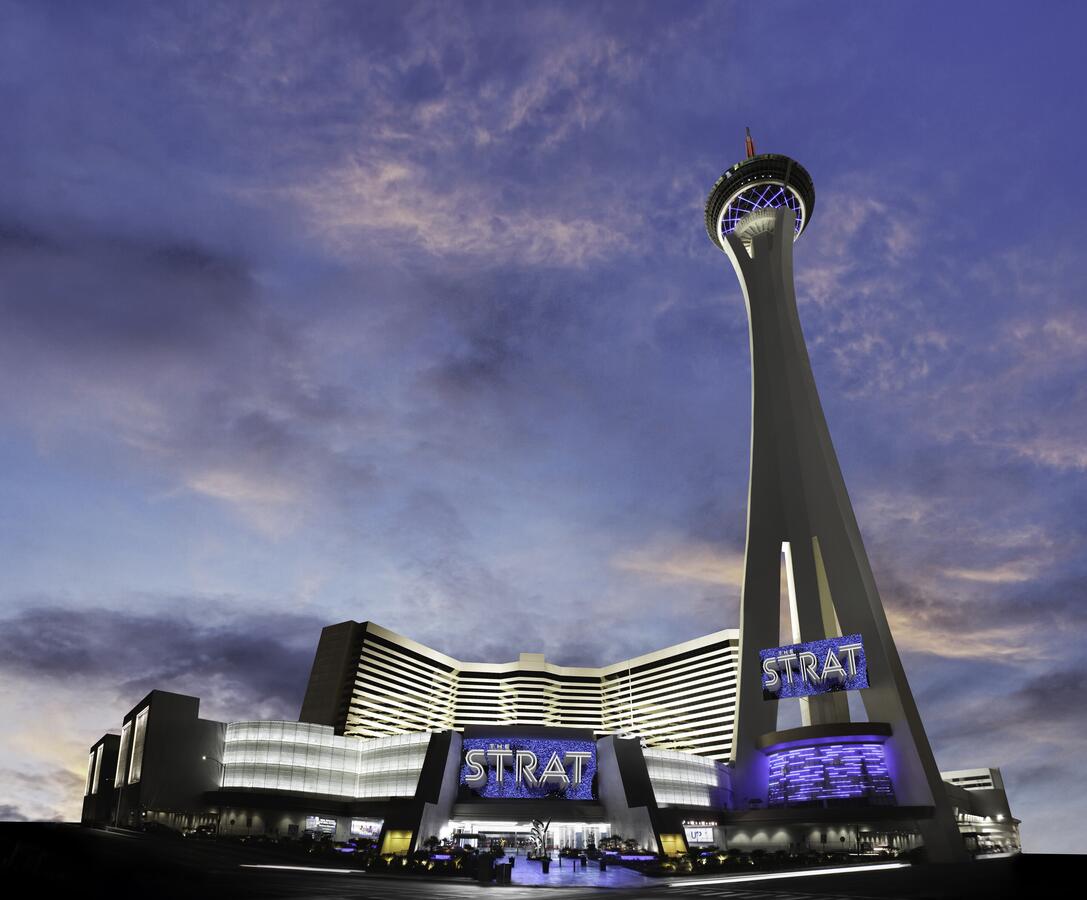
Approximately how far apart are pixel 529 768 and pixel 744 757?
18511 millimetres

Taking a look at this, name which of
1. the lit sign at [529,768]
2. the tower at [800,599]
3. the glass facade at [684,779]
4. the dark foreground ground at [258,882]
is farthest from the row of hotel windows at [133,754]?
the tower at [800,599]

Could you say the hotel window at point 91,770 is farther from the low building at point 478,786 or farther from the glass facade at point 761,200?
the glass facade at point 761,200

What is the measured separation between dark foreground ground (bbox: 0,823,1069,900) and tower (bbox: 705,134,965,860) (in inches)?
981

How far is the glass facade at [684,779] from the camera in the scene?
60531 mm


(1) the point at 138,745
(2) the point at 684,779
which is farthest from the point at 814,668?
(1) the point at 138,745

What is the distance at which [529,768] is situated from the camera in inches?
2221

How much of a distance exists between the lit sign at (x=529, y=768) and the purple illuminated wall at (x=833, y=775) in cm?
1535

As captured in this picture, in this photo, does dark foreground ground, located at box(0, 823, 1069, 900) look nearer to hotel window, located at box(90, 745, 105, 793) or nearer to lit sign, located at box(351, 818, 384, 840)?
lit sign, located at box(351, 818, 384, 840)

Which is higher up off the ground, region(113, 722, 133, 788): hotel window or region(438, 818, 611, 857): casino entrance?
region(113, 722, 133, 788): hotel window

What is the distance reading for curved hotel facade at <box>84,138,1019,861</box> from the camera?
2116 inches

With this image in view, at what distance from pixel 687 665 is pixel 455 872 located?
399ft

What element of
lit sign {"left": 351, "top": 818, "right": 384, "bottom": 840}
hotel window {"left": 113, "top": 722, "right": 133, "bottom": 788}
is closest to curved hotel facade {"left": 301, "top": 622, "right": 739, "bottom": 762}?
lit sign {"left": 351, "top": 818, "right": 384, "bottom": 840}

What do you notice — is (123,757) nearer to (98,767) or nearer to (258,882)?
(98,767)

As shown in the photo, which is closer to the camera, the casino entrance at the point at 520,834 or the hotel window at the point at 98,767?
the casino entrance at the point at 520,834
